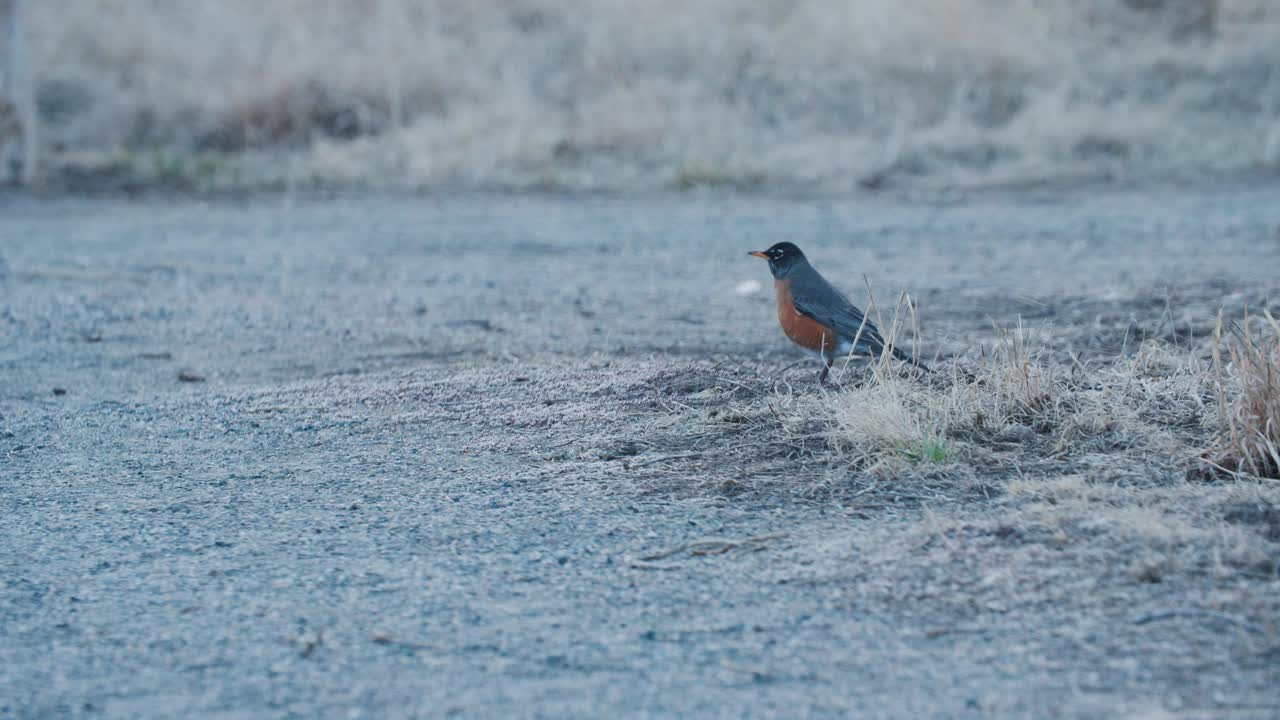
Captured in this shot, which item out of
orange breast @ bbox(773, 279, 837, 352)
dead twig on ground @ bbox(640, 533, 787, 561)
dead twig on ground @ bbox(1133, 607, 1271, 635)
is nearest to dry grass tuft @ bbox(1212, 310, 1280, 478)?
dead twig on ground @ bbox(1133, 607, 1271, 635)

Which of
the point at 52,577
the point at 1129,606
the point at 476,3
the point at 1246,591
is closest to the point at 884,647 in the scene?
the point at 1129,606

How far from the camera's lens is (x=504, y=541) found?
13.9 ft

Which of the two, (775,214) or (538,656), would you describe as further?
(775,214)

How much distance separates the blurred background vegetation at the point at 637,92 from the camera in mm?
17078

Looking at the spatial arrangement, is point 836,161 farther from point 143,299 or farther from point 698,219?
point 143,299

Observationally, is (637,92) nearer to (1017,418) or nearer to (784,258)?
(784,258)

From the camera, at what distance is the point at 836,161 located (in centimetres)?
1728

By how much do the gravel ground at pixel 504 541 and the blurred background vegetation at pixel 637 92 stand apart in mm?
7856

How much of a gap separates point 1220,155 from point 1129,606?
593 inches

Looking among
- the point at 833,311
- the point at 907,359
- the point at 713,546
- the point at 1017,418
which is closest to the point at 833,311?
the point at 833,311

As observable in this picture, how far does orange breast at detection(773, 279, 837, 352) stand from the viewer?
6004 millimetres

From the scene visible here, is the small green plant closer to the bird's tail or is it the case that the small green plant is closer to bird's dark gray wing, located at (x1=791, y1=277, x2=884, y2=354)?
the bird's tail

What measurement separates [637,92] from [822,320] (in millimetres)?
15952

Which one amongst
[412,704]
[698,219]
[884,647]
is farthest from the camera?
[698,219]
